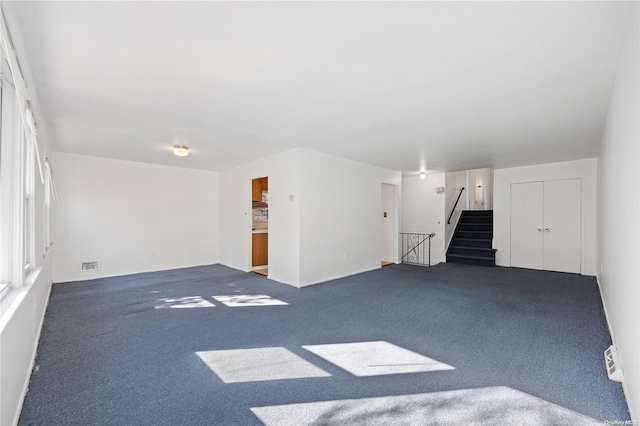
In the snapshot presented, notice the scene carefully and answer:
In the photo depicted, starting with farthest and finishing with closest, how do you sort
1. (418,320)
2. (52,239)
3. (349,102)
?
1. (52,239)
2. (418,320)
3. (349,102)

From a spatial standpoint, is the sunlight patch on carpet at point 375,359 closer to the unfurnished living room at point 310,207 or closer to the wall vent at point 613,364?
the unfurnished living room at point 310,207

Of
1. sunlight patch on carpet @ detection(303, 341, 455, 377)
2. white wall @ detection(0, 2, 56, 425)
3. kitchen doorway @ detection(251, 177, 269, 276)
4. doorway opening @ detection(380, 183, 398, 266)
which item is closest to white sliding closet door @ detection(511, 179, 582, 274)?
doorway opening @ detection(380, 183, 398, 266)

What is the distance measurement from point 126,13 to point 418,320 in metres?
3.75

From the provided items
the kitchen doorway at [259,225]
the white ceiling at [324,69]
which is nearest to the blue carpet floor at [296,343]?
the kitchen doorway at [259,225]

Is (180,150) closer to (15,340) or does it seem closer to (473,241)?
(15,340)

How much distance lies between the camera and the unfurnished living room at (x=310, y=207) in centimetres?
180

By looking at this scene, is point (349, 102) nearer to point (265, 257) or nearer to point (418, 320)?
point (418, 320)

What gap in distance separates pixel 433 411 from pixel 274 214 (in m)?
4.23

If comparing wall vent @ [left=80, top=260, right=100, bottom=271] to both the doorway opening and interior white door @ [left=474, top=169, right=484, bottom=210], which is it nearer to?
the doorway opening

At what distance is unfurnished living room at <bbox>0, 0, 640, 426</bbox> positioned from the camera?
5.90 ft

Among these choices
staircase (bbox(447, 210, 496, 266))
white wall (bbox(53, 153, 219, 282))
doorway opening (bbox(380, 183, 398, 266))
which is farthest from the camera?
doorway opening (bbox(380, 183, 398, 266))

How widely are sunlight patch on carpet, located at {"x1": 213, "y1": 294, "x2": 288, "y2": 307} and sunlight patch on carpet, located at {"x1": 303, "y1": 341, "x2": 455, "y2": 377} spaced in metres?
1.48

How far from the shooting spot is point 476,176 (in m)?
10.3

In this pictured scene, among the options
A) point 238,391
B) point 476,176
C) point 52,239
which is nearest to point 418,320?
point 238,391
